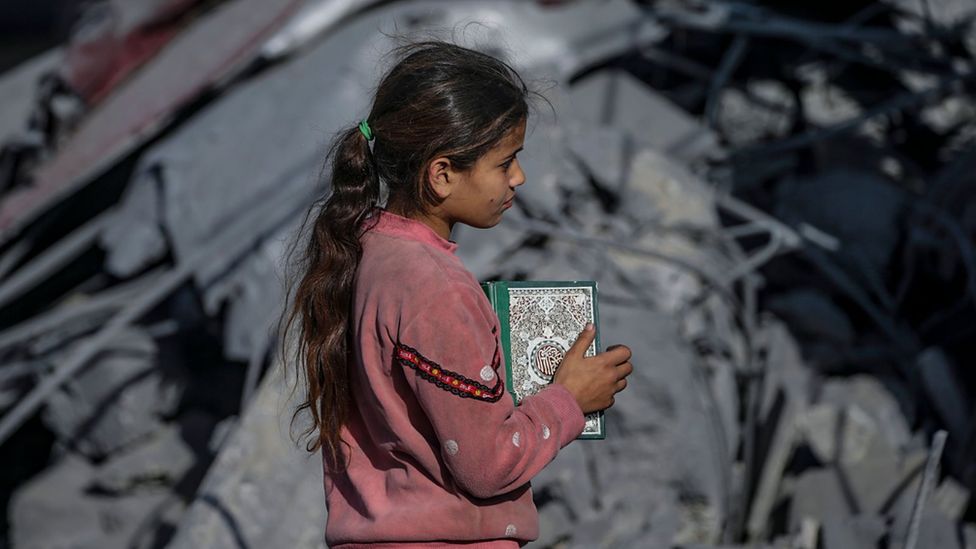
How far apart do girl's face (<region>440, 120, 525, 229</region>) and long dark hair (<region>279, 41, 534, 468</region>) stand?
0.01 meters

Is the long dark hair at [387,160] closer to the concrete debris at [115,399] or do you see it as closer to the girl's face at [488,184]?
the girl's face at [488,184]

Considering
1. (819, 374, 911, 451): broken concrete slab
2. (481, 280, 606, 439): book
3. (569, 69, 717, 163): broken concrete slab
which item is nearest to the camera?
(481, 280, 606, 439): book

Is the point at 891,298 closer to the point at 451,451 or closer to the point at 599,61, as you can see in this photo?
the point at 599,61

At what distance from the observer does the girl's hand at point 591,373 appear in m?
1.71

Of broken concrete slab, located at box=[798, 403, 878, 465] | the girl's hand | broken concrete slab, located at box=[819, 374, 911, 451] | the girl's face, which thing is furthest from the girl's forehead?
broken concrete slab, located at box=[819, 374, 911, 451]

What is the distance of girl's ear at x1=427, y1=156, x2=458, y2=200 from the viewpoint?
1657 mm

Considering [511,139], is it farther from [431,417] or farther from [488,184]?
[431,417]

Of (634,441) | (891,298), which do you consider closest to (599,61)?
(891,298)

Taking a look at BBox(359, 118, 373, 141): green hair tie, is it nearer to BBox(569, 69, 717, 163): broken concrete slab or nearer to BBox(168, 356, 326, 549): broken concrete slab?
BBox(168, 356, 326, 549): broken concrete slab

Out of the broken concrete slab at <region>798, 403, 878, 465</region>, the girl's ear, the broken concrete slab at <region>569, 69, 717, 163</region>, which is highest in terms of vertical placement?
the girl's ear

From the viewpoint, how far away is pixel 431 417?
5.16 ft

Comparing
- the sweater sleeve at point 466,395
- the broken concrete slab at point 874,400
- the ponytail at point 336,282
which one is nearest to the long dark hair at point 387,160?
the ponytail at point 336,282

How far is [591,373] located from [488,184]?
1.03 ft

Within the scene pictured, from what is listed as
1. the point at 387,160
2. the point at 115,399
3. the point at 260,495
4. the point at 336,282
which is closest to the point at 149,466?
the point at 115,399
